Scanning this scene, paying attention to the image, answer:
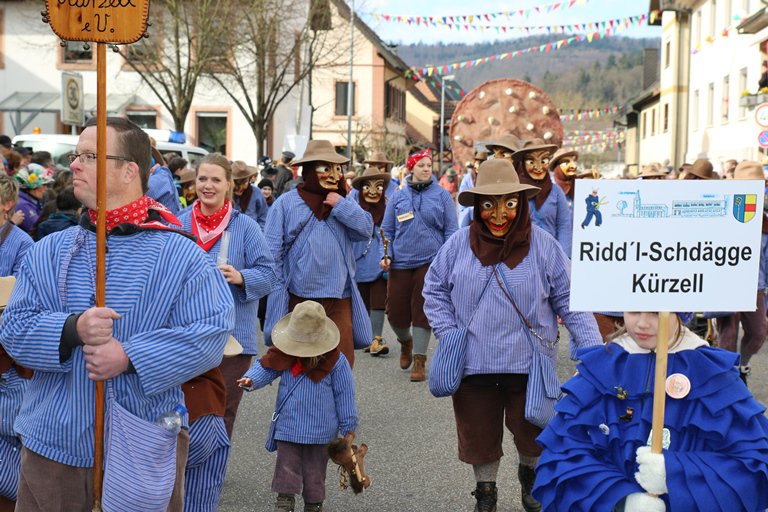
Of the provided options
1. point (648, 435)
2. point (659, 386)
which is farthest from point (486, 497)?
point (659, 386)

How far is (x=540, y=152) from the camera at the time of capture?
9.35m

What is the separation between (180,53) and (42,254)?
94.0 feet

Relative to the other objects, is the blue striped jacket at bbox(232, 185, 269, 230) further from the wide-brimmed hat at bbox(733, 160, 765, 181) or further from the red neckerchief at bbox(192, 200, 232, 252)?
the red neckerchief at bbox(192, 200, 232, 252)

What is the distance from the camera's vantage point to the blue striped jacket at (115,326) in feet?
10.8

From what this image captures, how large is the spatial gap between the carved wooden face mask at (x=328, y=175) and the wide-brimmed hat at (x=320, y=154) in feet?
0.13

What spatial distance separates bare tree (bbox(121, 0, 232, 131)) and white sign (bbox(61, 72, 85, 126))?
748 inches

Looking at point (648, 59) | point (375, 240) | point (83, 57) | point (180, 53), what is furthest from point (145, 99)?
point (648, 59)

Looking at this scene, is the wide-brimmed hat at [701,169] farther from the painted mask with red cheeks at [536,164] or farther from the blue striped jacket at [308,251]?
the blue striped jacket at [308,251]

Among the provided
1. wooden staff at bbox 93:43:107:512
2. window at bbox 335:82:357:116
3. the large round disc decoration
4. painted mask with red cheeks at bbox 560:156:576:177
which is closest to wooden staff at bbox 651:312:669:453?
wooden staff at bbox 93:43:107:512

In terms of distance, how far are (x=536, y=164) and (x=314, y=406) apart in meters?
4.15

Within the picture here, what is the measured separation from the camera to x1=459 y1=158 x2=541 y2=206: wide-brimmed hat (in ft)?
18.4

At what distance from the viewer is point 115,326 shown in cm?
335

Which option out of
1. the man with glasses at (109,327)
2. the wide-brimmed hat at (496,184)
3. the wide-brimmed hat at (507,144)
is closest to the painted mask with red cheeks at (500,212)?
the wide-brimmed hat at (496,184)

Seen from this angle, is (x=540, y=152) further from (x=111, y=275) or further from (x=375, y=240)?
(x=111, y=275)
